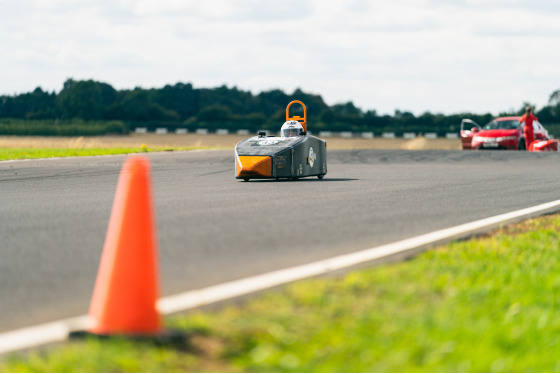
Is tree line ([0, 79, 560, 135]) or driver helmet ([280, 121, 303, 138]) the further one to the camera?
tree line ([0, 79, 560, 135])

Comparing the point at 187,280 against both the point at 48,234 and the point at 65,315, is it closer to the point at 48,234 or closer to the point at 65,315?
the point at 65,315

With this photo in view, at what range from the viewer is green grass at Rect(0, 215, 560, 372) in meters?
4.04

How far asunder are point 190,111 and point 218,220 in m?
107

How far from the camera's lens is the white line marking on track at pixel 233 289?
4506 mm

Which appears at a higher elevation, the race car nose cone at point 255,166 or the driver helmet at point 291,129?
the driver helmet at point 291,129

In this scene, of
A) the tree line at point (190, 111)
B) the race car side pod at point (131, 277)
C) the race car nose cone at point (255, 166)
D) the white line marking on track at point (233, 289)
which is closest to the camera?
the race car side pod at point (131, 277)

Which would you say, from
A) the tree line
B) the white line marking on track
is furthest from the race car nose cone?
the tree line

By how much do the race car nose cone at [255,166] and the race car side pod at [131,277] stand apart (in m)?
11.4

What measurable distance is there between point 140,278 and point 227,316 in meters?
0.57

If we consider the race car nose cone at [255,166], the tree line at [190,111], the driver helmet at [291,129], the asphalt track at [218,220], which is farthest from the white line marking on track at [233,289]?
the tree line at [190,111]

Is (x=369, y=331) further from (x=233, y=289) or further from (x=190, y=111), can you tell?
(x=190, y=111)

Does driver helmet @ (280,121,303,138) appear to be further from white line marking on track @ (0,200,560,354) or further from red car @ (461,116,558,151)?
red car @ (461,116,558,151)

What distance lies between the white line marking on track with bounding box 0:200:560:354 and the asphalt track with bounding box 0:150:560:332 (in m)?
0.17

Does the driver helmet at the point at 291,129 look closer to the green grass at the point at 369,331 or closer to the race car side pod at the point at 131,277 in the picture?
the green grass at the point at 369,331
